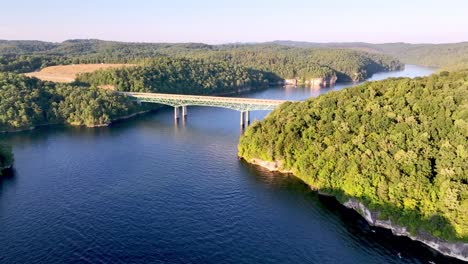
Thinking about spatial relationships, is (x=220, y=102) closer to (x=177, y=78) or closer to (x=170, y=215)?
(x=170, y=215)

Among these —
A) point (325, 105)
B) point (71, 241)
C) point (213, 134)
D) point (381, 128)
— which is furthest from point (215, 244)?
point (213, 134)

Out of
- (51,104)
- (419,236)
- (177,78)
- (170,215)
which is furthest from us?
(177,78)

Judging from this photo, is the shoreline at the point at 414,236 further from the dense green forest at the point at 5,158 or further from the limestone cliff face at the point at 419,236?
the dense green forest at the point at 5,158

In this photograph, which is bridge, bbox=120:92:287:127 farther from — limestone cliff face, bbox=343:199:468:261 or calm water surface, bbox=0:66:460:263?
limestone cliff face, bbox=343:199:468:261

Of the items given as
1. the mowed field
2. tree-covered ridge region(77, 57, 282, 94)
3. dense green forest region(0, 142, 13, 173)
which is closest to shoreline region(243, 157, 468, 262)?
dense green forest region(0, 142, 13, 173)

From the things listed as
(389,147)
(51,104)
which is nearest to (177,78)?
(51,104)
